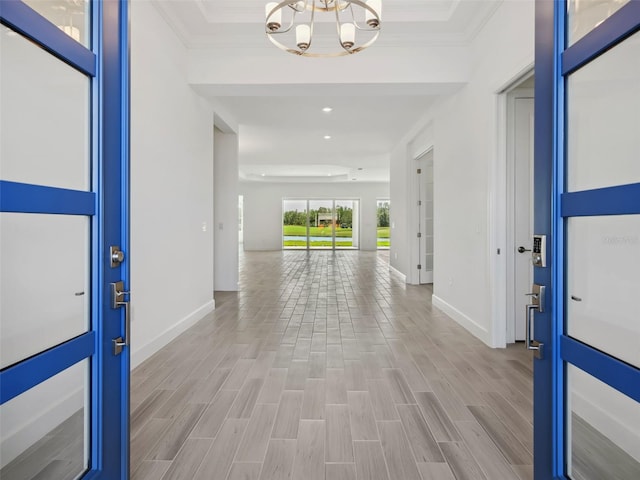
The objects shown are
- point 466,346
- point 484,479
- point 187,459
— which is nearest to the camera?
point 484,479

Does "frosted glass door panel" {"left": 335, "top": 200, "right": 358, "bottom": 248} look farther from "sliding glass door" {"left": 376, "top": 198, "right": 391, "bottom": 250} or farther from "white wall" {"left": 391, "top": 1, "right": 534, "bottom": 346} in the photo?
"white wall" {"left": 391, "top": 1, "right": 534, "bottom": 346}

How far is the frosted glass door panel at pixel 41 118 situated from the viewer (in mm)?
1153

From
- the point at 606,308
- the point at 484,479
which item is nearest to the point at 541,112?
the point at 606,308

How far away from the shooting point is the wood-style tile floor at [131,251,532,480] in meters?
1.81

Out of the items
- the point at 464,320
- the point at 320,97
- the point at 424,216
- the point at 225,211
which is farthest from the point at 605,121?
the point at 424,216

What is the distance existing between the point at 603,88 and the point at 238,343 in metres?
3.39

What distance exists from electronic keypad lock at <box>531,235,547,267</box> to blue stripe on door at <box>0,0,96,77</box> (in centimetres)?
180

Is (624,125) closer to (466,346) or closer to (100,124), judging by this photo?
(100,124)

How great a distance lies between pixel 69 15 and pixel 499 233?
3.56 m

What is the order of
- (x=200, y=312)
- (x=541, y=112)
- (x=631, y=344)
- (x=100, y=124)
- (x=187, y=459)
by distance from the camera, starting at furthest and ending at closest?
1. (x=200, y=312)
2. (x=187, y=459)
3. (x=541, y=112)
4. (x=100, y=124)
5. (x=631, y=344)

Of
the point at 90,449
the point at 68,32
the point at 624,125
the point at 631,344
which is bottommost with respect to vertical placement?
the point at 90,449

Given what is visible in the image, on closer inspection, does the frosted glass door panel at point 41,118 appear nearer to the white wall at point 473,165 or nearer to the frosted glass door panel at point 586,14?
the frosted glass door panel at point 586,14

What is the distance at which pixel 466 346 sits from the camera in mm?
3570

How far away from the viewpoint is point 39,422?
1.38 m
